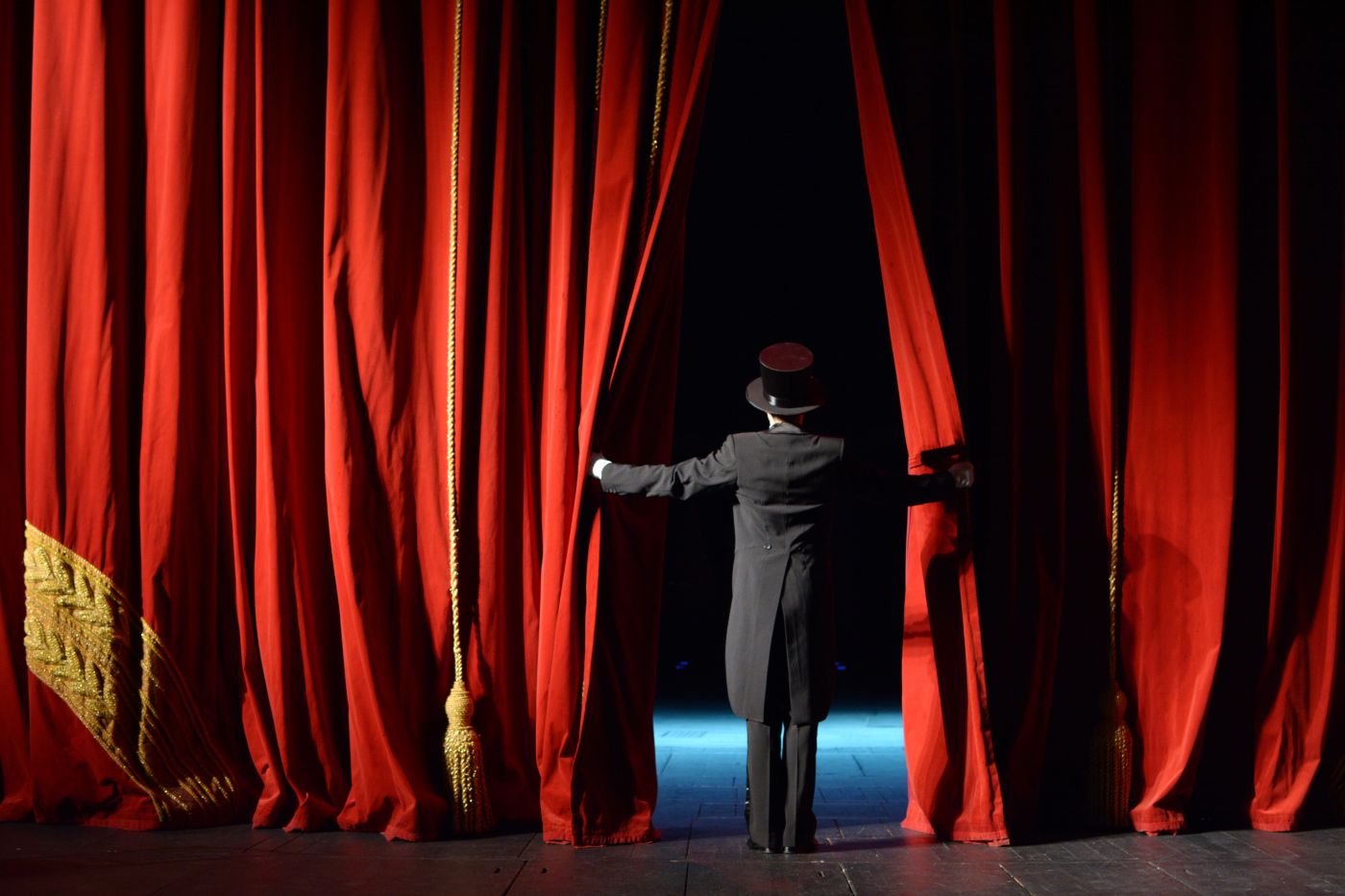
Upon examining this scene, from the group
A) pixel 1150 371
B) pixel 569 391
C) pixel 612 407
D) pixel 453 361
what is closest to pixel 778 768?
pixel 612 407

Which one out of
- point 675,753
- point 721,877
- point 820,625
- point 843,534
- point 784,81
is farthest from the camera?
point 843,534

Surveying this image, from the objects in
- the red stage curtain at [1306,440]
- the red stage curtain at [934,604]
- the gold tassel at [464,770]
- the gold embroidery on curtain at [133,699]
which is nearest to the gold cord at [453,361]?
the gold tassel at [464,770]

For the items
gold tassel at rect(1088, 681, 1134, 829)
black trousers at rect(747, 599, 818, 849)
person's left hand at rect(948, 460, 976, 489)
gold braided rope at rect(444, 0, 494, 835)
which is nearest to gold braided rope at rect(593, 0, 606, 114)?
gold braided rope at rect(444, 0, 494, 835)

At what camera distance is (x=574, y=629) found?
305cm

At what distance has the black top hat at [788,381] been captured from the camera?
2.92 meters

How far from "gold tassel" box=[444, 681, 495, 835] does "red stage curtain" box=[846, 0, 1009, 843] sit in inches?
46.3

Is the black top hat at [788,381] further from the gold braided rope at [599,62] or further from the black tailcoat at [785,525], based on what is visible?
the gold braided rope at [599,62]

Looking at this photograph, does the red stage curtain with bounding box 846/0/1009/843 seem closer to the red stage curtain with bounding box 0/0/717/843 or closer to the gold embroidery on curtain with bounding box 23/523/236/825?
the red stage curtain with bounding box 0/0/717/843

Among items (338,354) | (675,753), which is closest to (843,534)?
(675,753)

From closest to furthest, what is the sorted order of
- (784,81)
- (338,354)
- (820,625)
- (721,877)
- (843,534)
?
(721,877), (820,625), (338,354), (784,81), (843,534)

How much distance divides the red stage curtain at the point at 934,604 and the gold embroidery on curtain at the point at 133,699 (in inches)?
77.2

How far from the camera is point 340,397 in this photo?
10.3ft

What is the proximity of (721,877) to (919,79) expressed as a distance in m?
2.26

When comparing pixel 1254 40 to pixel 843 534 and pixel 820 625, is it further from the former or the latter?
pixel 843 534
